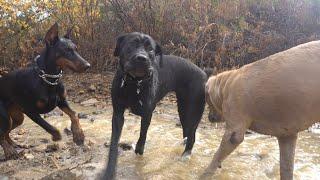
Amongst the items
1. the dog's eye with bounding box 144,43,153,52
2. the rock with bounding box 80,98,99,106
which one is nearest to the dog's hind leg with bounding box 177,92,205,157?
the dog's eye with bounding box 144,43,153,52

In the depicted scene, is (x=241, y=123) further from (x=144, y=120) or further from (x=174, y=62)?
(x=174, y=62)

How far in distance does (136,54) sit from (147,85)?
1.76 feet

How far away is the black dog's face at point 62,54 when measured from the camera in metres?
5.95

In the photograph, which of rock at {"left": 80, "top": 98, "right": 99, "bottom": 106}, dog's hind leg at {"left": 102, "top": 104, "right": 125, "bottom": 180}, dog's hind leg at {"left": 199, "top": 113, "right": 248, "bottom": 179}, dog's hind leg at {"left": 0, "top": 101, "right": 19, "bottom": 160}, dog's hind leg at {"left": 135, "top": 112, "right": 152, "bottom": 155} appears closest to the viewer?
dog's hind leg at {"left": 199, "top": 113, "right": 248, "bottom": 179}

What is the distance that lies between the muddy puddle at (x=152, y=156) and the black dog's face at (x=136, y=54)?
117cm

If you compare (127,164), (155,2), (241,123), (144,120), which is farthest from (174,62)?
→ (155,2)

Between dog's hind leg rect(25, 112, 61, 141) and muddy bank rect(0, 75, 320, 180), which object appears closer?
muddy bank rect(0, 75, 320, 180)

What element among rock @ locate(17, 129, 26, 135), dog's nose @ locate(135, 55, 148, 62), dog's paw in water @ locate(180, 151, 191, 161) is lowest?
rock @ locate(17, 129, 26, 135)

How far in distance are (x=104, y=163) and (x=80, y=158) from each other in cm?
34

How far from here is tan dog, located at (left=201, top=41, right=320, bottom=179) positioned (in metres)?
3.86

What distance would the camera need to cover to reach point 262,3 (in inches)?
480

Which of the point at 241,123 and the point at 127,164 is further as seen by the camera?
the point at 127,164

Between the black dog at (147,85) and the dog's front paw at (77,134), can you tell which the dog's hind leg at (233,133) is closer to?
the black dog at (147,85)

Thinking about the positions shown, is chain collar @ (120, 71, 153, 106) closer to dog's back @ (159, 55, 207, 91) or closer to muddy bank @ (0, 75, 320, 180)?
dog's back @ (159, 55, 207, 91)
